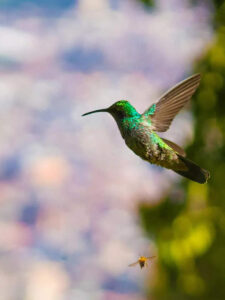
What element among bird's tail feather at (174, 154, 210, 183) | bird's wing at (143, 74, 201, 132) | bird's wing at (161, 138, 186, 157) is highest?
bird's wing at (143, 74, 201, 132)

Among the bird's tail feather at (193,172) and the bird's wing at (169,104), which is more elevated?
the bird's wing at (169,104)

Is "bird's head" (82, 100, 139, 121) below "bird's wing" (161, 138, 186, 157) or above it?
above

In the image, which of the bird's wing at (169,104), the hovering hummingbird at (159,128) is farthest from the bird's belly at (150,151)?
the bird's wing at (169,104)

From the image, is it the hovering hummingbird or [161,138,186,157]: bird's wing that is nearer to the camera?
the hovering hummingbird

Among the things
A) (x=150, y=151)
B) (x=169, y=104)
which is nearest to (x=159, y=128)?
(x=169, y=104)

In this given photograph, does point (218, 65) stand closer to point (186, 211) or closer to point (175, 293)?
point (186, 211)

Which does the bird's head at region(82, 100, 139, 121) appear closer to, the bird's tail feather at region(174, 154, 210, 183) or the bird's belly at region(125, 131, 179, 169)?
the bird's belly at region(125, 131, 179, 169)

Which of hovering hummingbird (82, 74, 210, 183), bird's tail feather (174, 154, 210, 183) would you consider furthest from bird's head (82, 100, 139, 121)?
bird's tail feather (174, 154, 210, 183)

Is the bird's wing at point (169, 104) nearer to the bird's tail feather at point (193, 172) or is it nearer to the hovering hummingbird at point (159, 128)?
the hovering hummingbird at point (159, 128)
